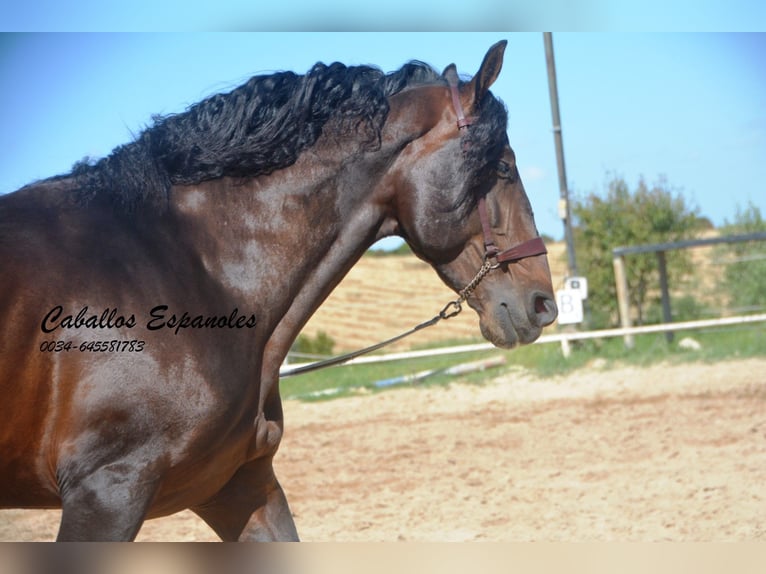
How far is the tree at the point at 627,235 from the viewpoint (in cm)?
1392

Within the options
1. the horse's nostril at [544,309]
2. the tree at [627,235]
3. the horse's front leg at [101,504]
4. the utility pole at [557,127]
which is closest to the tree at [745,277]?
the tree at [627,235]

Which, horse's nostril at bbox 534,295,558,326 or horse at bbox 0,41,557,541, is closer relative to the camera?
horse at bbox 0,41,557,541

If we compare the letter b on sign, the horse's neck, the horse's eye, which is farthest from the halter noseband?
the letter b on sign

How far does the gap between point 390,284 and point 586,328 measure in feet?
27.1

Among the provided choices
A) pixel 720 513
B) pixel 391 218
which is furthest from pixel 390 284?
pixel 391 218

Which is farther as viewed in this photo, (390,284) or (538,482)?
(390,284)

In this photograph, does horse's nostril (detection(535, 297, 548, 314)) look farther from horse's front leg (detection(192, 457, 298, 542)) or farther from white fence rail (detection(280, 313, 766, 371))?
white fence rail (detection(280, 313, 766, 371))

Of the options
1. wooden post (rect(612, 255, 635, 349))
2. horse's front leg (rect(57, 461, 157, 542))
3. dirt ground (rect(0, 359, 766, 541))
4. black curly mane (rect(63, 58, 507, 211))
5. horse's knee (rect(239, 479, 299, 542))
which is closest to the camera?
horse's front leg (rect(57, 461, 157, 542))

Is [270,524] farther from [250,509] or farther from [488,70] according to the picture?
[488,70]

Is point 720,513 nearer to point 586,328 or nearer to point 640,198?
point 586,328

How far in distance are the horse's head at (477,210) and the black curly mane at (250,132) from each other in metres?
0.05

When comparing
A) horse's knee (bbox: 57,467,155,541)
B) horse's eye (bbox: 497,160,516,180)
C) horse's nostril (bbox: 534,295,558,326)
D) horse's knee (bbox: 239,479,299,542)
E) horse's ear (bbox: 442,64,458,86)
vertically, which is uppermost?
horse's ear (bbox: 442,64,458,86)

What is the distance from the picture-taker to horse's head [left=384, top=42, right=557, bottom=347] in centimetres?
269

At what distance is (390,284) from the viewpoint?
2064 centimetres
